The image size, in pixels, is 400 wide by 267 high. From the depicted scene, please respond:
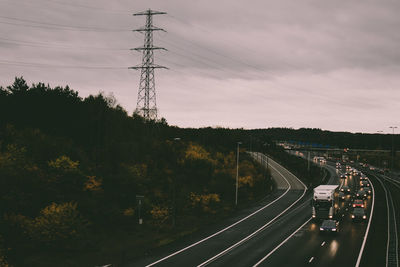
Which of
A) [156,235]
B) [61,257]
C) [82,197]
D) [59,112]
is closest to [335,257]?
[156,235]

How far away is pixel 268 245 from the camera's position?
3972cm

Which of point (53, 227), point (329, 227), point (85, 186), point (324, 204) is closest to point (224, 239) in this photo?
point (329, 227)

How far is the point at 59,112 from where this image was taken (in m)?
65.6

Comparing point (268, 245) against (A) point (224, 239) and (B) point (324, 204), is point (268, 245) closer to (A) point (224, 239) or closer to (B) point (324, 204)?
(A) point (224, 239)

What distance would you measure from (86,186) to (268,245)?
74.2 ft

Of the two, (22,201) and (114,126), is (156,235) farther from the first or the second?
(114,126)

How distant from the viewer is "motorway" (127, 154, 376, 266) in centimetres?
3300

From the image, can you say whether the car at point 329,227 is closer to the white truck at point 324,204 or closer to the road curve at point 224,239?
the white truck at point 324,204

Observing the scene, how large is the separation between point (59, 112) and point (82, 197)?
24627 mm

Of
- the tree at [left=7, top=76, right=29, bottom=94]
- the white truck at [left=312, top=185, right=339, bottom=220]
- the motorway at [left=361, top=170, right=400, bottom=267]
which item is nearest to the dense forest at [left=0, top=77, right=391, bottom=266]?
the tree at [left=7, top=76, right=29, bottom=94]

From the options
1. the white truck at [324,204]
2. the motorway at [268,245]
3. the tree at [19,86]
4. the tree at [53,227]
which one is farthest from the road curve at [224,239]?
the tree at [19,86]

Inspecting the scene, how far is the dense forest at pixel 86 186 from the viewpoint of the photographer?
37.6 metres

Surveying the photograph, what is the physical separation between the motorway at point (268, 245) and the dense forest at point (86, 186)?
3.16 metres

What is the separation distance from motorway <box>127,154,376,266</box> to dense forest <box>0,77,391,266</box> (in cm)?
316
